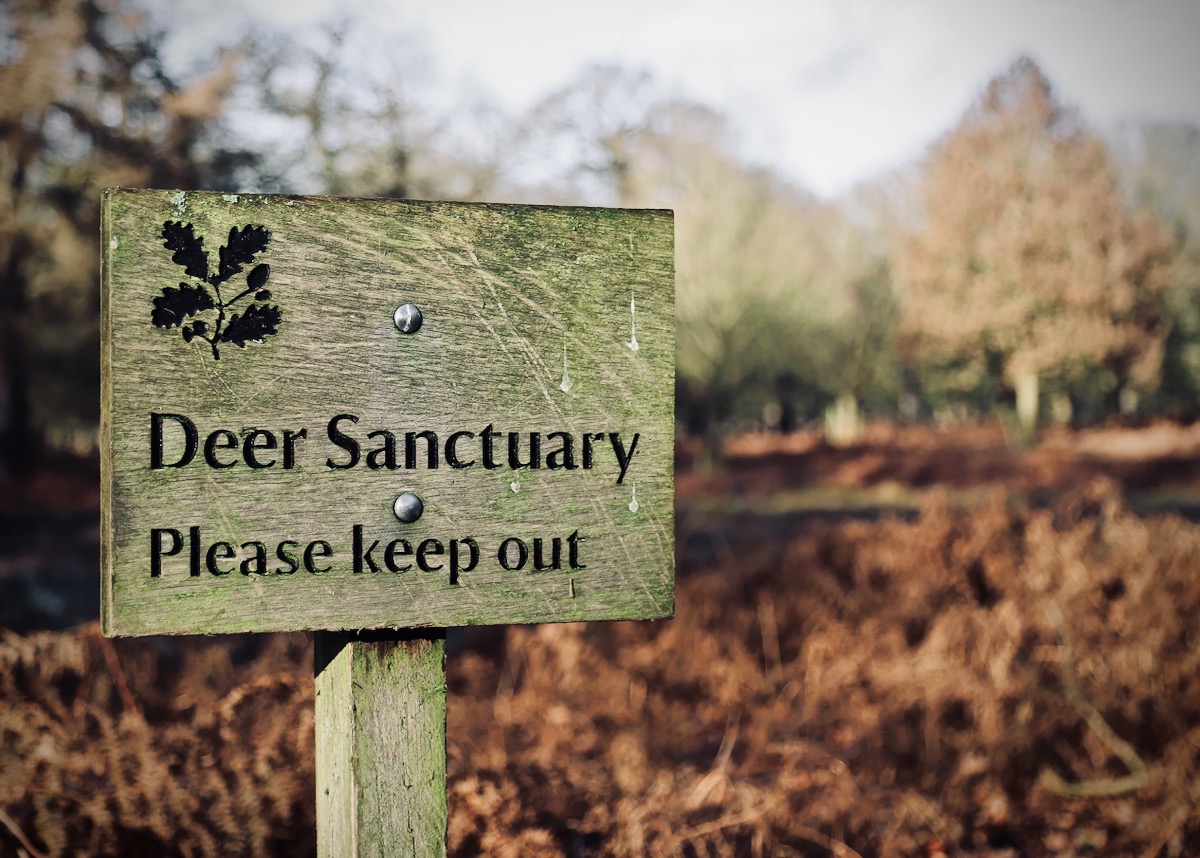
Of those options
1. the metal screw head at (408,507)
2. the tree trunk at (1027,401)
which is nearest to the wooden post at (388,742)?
the metal screw head at (408,507)

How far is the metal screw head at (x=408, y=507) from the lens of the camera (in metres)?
1.62

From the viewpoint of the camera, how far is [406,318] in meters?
1.64

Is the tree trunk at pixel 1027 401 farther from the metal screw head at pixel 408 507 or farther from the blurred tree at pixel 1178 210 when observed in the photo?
the metal screw head at pixel 408 507

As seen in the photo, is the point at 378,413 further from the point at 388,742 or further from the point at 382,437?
the point at 388,742

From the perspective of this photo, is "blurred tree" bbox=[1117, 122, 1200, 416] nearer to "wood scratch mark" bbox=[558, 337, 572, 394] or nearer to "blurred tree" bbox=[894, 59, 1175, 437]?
"blurred tree" bbox=[894, 59, 1175, 437]

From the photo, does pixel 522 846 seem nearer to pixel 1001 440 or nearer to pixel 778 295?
pixel 778 295

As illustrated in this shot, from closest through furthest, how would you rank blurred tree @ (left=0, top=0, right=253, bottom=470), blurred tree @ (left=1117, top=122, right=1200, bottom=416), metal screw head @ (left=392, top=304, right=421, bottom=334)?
1. metal screw head @ (left=392, top=304, right=421, bottom=334)
2. blurred tree @ (left=0, top=0, right=253, bottom=470)
3. blurred tree @ (left=1117, top=122, right=1200, bottom=416)

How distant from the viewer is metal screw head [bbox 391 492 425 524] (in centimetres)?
162

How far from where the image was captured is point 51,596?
641cm

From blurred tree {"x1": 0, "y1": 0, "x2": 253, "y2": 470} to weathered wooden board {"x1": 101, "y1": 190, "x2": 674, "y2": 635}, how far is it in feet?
15.3

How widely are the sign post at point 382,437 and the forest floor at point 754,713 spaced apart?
0.87 meters

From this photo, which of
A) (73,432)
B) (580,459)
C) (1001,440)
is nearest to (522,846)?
(580,459)

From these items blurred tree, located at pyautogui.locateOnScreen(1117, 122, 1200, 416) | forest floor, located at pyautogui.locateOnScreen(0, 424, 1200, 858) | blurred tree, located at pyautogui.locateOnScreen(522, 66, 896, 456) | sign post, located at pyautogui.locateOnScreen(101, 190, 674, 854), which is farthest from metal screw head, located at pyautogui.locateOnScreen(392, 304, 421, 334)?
blurred tree, located at pyautogui.locateOnScreen(1117, 122, 1200, 416)

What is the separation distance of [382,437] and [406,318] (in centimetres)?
20
